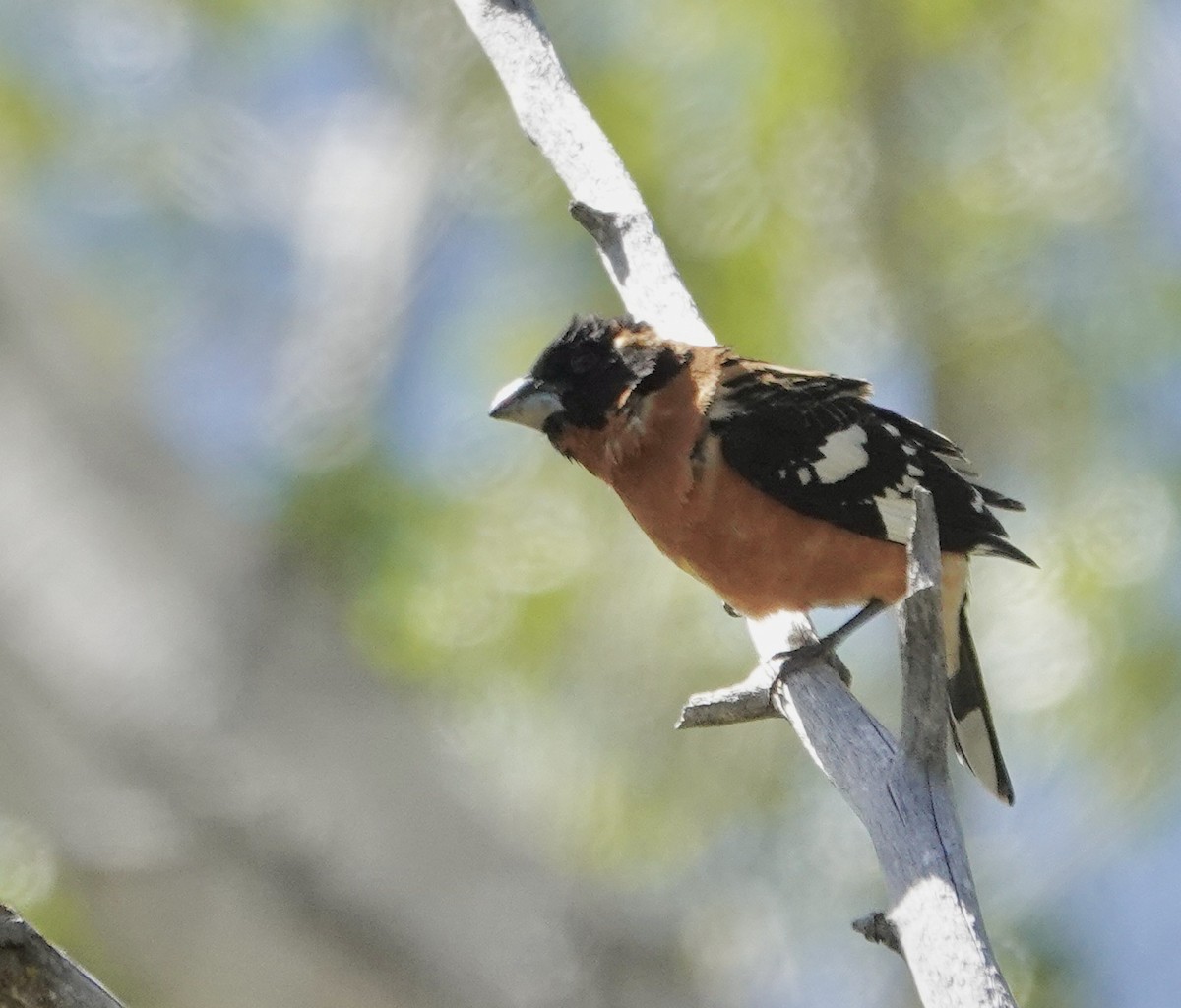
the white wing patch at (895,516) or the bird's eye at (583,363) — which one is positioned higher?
→ the white wing patch at (895,516)

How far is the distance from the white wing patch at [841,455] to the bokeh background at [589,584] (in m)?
1.92

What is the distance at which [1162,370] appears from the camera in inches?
233

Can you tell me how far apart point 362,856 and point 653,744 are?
1.15m

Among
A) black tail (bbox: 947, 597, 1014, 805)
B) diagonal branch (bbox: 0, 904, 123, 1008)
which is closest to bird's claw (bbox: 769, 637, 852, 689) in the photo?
black tail (bbox: 947, 597, 1014, 805)

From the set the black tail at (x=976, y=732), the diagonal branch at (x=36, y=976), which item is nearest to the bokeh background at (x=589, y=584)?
the black tail at (x=976, y=732)

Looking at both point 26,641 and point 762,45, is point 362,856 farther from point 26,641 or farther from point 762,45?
point 762,45

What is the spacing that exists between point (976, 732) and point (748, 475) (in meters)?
0.88

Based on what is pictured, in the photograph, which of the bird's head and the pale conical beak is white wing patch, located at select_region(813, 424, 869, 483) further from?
the pale conical beak

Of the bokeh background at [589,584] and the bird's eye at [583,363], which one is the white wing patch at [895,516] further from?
the bokeh background at [589,584]

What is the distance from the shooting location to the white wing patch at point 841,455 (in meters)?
3.74

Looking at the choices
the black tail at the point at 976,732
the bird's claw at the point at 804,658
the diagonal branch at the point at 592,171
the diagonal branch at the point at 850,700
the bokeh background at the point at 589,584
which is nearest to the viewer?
the diagonal branch at the point at 850,700

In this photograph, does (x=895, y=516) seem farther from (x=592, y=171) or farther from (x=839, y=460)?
(x=592, y=171)

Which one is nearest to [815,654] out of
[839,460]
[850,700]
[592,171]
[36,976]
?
[850,700]

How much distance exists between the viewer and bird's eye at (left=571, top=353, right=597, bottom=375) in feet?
12.3
